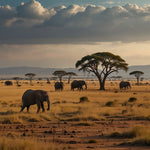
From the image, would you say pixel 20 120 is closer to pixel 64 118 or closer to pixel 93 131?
pixel 64 118

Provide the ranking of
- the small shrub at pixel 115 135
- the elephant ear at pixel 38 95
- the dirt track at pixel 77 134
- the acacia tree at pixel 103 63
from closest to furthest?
the dirt track at pixel 77 134 → the small shrub at pixel 115 135 → the elephant ear at pixel 38 95 → the acacia tree at pixel 103 63

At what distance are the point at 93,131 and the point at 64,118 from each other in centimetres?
476

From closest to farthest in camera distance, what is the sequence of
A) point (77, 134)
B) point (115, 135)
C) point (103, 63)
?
point (115, 135), point (77, 134), point (103, 63)

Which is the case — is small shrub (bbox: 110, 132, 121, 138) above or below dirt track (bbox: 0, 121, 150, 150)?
above

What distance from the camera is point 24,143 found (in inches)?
340

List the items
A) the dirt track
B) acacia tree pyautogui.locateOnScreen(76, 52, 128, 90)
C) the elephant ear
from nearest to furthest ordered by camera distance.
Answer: the dirt track < the elephant ear < acacia tree pyautogui.locateOnScreen(76, 52, 128, 90)

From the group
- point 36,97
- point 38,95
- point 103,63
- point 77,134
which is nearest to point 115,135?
point 77,134

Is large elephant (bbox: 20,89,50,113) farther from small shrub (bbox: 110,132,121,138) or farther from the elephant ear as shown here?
small shrub (bbox: 110,132,121,138)

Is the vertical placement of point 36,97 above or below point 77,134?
above

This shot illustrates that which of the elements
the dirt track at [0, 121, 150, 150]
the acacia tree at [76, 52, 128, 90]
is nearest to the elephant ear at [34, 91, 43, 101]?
the dirt track at [0, 121, 150, 150]

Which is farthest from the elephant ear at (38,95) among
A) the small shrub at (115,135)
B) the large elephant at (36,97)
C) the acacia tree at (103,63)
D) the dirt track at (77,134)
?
the acacia tree at (103,63)

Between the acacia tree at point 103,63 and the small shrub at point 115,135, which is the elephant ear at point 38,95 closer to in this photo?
the small shrub at point 115,135

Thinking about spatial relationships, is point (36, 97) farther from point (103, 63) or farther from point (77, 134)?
point (103, 63)

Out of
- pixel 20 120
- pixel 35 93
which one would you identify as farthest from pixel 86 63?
pixel 20 120
